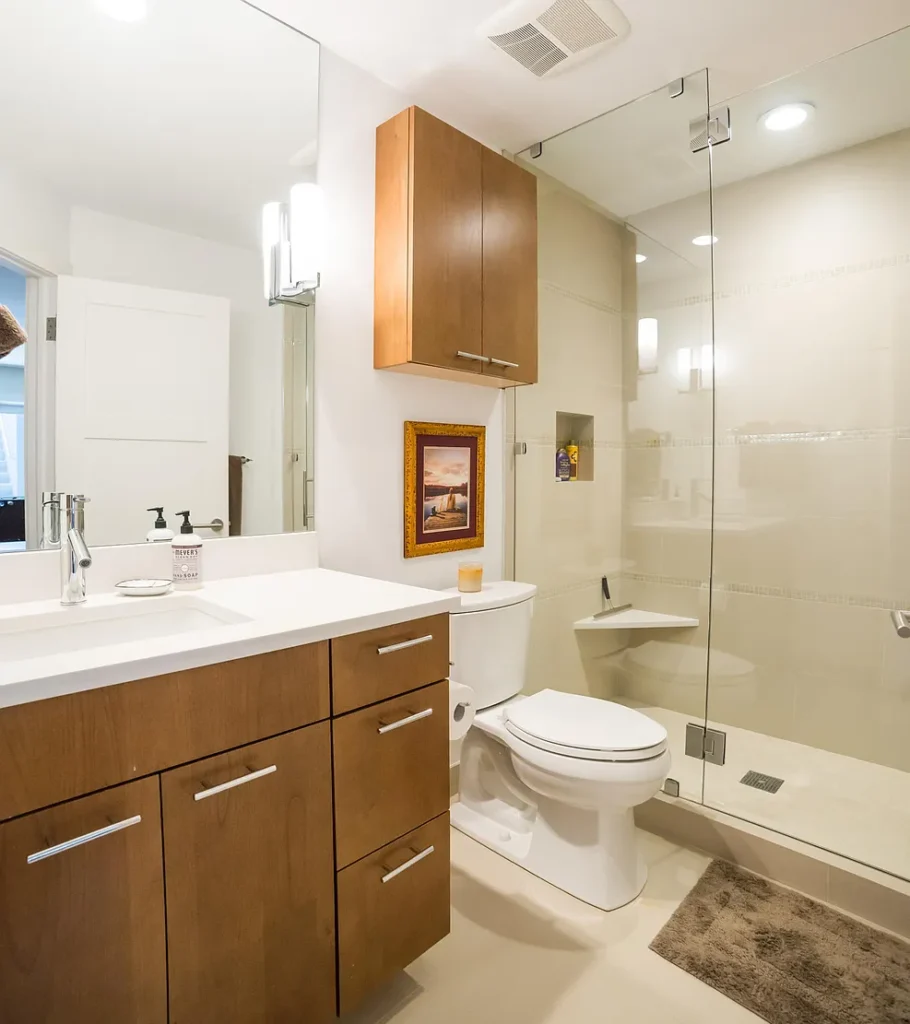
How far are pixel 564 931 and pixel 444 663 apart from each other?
840mm

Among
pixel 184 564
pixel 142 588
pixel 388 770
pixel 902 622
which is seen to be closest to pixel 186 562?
pixel 184 564

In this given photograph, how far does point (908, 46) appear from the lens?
1.84 m

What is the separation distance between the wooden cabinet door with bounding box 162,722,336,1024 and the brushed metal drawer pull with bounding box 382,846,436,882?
0.43 ft

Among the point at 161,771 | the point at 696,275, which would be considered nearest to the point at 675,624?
the point at 696,275

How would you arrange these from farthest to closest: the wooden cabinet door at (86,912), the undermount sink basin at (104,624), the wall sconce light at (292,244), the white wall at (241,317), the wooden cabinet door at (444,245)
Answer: the wooden cabinet door at (444,245) < the wall sconce light at (292,244) < the white wall at (241,317) < the undermount sink basin at (104,624) < the wooden cabinet door at (86,912)

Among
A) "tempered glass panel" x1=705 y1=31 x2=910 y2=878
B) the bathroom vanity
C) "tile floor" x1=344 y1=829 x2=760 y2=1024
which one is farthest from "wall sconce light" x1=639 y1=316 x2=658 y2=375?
"tile floor" x1=344 y1=829 x2=760 y2=1024

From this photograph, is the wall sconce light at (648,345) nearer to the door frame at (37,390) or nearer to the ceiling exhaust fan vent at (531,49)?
the ceiling exhaust fan vent at (531,49)

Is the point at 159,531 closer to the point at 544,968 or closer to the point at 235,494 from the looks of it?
the point at 235,494

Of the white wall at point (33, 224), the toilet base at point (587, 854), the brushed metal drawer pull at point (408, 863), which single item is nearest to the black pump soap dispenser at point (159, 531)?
the white wall at point (33, 224)

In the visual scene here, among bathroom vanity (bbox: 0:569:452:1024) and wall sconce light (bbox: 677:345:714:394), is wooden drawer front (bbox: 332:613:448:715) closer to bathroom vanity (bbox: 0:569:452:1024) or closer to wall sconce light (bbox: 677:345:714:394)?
bathroom vanity (bbox: 0:569:452:1024)

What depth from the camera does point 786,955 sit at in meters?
1.50

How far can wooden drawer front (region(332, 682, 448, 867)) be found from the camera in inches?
46.2

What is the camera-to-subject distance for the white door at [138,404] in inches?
53.9

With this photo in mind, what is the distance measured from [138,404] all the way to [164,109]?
28.4 inches
